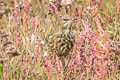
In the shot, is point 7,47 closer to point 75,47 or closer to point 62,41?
point 62,41

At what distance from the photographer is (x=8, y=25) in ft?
13.8

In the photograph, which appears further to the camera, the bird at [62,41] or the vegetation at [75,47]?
the bird at [62,41]

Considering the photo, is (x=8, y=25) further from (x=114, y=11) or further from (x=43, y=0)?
(x=114, y=11)

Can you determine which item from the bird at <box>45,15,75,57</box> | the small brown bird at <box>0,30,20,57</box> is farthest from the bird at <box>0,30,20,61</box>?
the bird at <box>45,15,75,57</box>

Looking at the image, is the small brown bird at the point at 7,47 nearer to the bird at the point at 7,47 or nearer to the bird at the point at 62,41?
the bird at the point at 7,47

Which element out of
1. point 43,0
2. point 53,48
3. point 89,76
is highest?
point 43,0

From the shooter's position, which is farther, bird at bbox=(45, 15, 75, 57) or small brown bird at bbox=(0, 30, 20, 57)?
bird at bbox=(45, 15, 75, 57)

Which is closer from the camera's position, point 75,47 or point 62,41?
point 75,47

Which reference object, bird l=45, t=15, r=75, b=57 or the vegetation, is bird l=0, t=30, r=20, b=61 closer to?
the vegetation

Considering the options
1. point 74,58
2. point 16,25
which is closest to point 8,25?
point 16,25

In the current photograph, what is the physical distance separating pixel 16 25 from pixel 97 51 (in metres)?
1.39

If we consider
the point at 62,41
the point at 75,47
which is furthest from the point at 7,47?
the point at 75,47

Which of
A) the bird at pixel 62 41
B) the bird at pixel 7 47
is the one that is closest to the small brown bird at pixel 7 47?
the bird at pixel 7 47

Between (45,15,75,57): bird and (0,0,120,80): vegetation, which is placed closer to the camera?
(0,0,120,80): vegetation
